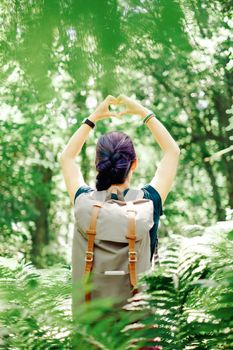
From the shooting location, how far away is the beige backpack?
204 centimetres

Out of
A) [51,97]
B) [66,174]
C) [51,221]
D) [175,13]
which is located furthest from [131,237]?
[51,221]

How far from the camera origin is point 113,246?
2074mm

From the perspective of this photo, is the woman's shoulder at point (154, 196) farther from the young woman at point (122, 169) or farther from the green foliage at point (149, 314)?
the green foliage at point (149, 314)

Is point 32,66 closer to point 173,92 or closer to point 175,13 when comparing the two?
point 175,13

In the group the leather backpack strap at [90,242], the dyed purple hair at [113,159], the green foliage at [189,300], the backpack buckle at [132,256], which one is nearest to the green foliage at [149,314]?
the green foliage at [189,300]

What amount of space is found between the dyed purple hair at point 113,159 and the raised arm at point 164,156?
13 centimetres

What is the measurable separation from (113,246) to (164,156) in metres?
0.57

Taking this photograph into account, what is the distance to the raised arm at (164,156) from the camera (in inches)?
93.7

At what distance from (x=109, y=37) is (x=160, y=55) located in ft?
0.34

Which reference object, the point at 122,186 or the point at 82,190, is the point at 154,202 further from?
the point at 82,190

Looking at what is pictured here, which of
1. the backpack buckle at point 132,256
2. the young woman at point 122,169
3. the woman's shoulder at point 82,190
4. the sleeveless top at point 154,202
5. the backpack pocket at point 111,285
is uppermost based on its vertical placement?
the young woman at point 122,169

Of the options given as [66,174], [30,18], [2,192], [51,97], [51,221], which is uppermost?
[30,18]

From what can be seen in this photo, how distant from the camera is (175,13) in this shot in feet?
2.54

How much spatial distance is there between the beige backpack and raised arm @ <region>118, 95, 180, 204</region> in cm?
28
